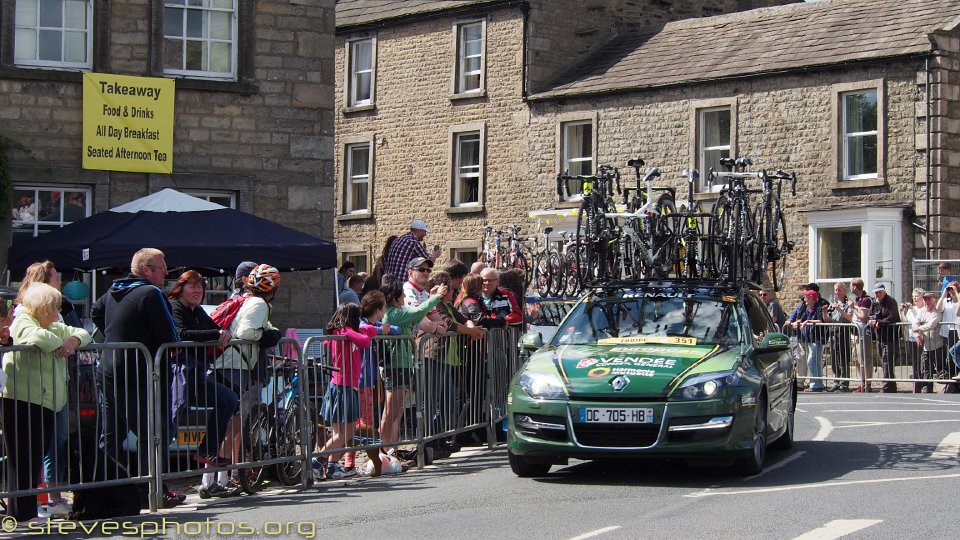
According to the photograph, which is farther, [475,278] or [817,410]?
[817,410]

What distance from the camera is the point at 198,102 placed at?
66.4ft

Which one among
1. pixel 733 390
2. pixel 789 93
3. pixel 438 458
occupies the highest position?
pixel 789 93

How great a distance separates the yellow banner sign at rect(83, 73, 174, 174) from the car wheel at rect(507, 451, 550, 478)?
9.25 metres

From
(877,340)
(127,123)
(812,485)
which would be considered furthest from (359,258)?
(812,485)

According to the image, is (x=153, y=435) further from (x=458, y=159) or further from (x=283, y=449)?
(x=458, y=159)

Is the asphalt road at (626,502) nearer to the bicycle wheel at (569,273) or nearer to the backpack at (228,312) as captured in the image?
the backpack at (228,312)

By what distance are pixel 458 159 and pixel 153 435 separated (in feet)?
101

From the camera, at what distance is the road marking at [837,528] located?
9.02 meters

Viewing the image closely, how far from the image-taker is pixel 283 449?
11906 millimetres

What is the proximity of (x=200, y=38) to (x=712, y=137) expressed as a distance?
58.9 feet

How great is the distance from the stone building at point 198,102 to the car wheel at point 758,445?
9.89m

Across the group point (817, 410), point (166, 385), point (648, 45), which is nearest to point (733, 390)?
point (166, 385)

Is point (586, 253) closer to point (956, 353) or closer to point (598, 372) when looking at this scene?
point (598, 372)

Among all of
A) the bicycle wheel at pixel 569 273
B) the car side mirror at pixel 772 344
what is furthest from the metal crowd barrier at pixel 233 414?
the bicycle wheel at pixel 569 273
